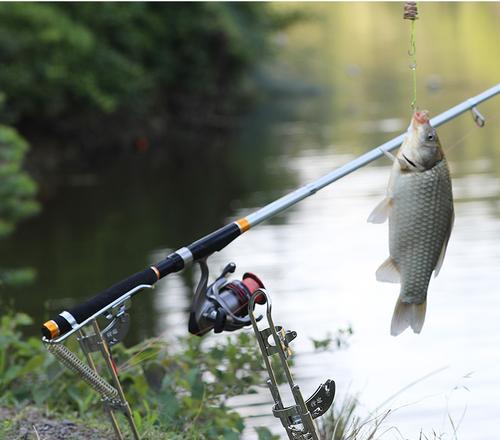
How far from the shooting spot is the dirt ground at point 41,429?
Answer: 14.9ft

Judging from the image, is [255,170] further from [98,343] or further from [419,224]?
[419,224]

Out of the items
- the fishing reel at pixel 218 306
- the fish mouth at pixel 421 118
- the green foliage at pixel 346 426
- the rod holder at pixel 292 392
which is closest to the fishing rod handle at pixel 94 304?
the fishing reel at pixel 218 306

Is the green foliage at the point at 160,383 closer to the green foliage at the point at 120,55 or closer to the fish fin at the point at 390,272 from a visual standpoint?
the fish fin at the point at 390,272

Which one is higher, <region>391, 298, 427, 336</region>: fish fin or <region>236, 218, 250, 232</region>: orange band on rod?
<region>236, 218, 250, 232</region>: orange band on rod

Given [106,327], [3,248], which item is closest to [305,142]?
[3,248]

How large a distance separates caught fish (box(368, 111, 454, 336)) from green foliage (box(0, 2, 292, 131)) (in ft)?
52.8

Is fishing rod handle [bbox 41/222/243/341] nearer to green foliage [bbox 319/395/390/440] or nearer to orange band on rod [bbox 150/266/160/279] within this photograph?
orange band on rod [bbox 150/266/160/279]

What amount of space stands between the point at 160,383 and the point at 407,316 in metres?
2.51

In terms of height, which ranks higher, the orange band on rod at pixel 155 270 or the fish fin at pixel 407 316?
the orange band on rod at pixel 155 270

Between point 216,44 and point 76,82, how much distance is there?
6.38m

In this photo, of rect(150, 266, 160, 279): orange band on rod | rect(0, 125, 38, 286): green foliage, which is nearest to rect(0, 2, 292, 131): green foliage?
rect(0, 125, 38, 286): green foliage

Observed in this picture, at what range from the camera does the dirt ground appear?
4535 mm

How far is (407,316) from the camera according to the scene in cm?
348

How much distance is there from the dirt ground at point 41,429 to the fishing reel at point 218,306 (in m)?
0.91
